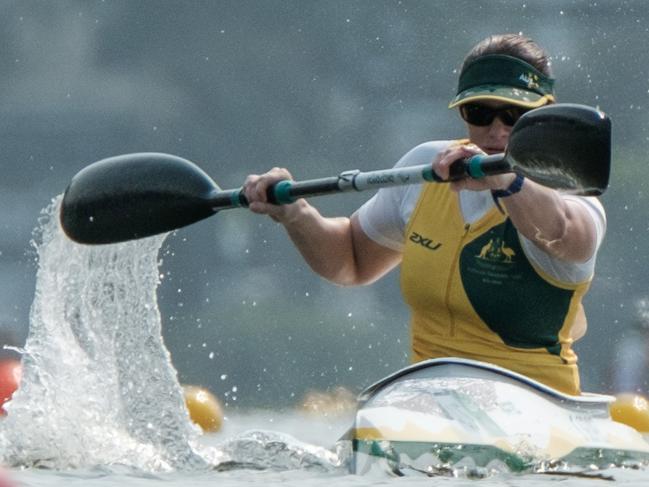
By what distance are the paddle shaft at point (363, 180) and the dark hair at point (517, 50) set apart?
431 millimetres

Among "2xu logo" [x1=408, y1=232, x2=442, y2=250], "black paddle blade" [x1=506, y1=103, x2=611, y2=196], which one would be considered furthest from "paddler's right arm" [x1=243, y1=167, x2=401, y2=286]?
"black paddle blade" [x1=506, y1=103, x2=611, y2=196]

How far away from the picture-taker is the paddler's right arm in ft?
13.9

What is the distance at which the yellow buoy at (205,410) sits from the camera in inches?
265

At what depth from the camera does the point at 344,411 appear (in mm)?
7633

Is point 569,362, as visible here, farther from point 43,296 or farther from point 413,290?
point 43,296

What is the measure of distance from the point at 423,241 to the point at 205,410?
2971 millimetres

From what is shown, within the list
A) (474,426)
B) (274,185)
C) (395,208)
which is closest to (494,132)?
(395,208)

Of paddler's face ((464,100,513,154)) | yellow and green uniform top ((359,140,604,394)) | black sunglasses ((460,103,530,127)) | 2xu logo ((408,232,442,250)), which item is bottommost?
yellow and green uniform top ((359,140,604,394))

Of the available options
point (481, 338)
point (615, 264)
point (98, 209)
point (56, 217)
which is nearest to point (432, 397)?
point (481, 338)

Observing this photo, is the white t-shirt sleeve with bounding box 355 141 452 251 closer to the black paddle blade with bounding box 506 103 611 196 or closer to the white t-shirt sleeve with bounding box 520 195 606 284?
the white t-shirt sleeve with bounding box 520 195 606 284

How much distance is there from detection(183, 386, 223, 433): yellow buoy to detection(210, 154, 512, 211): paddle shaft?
263 cm

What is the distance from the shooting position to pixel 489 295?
393cm

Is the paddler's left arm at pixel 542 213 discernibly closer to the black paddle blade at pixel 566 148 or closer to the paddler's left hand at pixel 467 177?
the paddler's left hand at pixel 467 177

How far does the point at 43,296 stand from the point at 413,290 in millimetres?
1119
